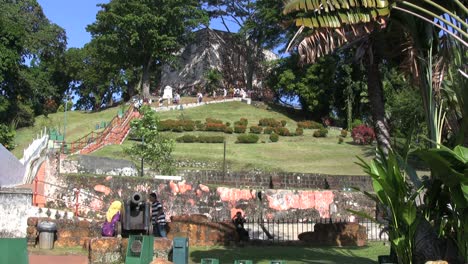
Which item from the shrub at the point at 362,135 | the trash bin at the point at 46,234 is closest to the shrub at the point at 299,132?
the shrub at the point at 362,135

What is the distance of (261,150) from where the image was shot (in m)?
41.4

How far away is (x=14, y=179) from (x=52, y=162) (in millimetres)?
1481

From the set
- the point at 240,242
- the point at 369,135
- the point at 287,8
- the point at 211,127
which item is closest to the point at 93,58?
the point at 211,127

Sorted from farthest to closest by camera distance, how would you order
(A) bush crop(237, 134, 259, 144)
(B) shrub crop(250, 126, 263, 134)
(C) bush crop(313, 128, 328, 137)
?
1. (C) bush crop(313, 128, 328, 137)
2. (B) shrub crop(250, 126, 263, 134)
3. (A) bush crop(237, 134, 259, 144)

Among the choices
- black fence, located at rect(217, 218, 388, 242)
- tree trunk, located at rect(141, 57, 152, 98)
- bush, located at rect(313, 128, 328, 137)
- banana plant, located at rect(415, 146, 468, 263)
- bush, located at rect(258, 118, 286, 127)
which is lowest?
black fence, located at rect(217, 218, 388, 242)

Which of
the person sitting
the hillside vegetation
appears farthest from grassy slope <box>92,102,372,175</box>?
the person sitting

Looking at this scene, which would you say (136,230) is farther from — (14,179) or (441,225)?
(14,179)

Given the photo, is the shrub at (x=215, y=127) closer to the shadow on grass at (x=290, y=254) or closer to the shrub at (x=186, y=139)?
the shrub at (x=186, y=139)

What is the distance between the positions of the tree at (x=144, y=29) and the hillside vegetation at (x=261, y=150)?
8767 millimetres

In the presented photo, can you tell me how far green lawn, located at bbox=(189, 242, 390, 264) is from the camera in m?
12.5

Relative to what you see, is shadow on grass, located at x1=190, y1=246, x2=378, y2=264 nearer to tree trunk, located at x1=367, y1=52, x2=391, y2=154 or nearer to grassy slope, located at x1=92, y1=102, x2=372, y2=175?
tree trunk, located at x1=367, y1=52, x2=391, y2=154

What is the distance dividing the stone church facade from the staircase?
2479cm

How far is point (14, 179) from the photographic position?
21.8 meters

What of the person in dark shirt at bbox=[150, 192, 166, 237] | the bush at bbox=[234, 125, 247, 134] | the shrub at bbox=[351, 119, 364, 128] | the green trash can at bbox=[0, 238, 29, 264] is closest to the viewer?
the green trash can at bbox=[0, 238, 29, 264]
